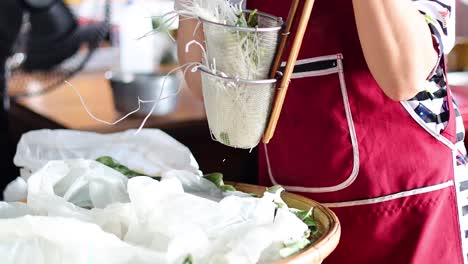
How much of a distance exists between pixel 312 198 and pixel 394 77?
246mm

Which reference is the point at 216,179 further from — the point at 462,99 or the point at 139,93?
the point at 139,93

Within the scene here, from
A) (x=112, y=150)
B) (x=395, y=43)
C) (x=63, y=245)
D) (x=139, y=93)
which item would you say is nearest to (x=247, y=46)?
(x=395, y=43)

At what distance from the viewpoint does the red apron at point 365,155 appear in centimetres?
99

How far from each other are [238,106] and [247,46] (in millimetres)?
75

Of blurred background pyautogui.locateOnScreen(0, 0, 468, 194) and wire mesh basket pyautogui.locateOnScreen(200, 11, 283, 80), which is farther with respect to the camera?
blurred background pyautogui.locateOnScreen(0, 0, 468, 194)

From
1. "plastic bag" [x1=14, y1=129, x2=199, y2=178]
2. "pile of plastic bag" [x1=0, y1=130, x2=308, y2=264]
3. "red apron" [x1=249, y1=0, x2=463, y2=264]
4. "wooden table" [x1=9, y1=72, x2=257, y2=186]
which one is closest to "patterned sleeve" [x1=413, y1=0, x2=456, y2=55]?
"red apron" [x1=249, y1=0, x2=463, y2=264]

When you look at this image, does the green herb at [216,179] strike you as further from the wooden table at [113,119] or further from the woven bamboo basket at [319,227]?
the wooden table at [113,119]

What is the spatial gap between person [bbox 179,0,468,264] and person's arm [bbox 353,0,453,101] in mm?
52

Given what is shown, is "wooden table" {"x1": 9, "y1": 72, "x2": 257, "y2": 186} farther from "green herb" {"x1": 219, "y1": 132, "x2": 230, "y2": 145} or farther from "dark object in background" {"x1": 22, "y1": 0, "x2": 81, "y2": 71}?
"green herb" {"x1": 219, "y1": 132, "x2": 230, "y2": 145}

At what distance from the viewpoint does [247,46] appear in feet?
2.67

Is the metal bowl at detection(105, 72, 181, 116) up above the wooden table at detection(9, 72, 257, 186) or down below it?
above

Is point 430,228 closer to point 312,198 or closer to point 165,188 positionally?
point 312,198

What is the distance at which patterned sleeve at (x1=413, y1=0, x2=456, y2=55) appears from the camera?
3.17 ft

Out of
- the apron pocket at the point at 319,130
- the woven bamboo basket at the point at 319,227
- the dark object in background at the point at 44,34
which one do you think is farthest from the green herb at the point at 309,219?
the dark object in background at the point at 44,34
